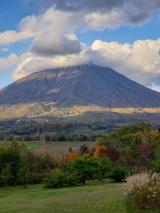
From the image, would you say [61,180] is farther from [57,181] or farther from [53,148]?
[53,148]

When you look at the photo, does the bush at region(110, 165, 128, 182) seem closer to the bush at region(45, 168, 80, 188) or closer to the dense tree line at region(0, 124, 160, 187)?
the dense tree line at region(0, 124, 160, 187)

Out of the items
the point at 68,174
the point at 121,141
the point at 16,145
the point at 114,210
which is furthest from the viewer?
the point at 121,141

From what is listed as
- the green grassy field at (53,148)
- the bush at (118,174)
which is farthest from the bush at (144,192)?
the green grassy field at (53,148)

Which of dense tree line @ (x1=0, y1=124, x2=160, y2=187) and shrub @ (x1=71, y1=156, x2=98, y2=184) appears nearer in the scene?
dense tree line @ (x1=0, y1=124, x2=160, y2=187)

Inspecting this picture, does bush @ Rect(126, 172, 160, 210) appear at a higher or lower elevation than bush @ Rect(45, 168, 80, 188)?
higher

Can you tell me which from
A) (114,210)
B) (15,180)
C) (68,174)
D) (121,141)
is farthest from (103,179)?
(114,210)

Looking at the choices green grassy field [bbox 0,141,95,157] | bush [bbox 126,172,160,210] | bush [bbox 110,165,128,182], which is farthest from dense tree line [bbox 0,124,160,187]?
bush [bbox 126,172,160,210]

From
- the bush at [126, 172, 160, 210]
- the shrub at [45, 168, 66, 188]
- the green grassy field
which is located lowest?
the shrub at [45, 168, 66, 188]

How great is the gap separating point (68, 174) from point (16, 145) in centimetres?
1863

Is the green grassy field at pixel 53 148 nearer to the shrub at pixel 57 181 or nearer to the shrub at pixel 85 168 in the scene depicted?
the shrub at pixel 85 168

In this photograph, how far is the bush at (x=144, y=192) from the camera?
60.6ft

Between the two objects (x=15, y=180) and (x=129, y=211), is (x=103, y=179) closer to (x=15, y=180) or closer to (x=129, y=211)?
(x=15, y=180)

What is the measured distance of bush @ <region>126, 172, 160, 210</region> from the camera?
18484mm

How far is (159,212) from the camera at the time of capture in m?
17.6
